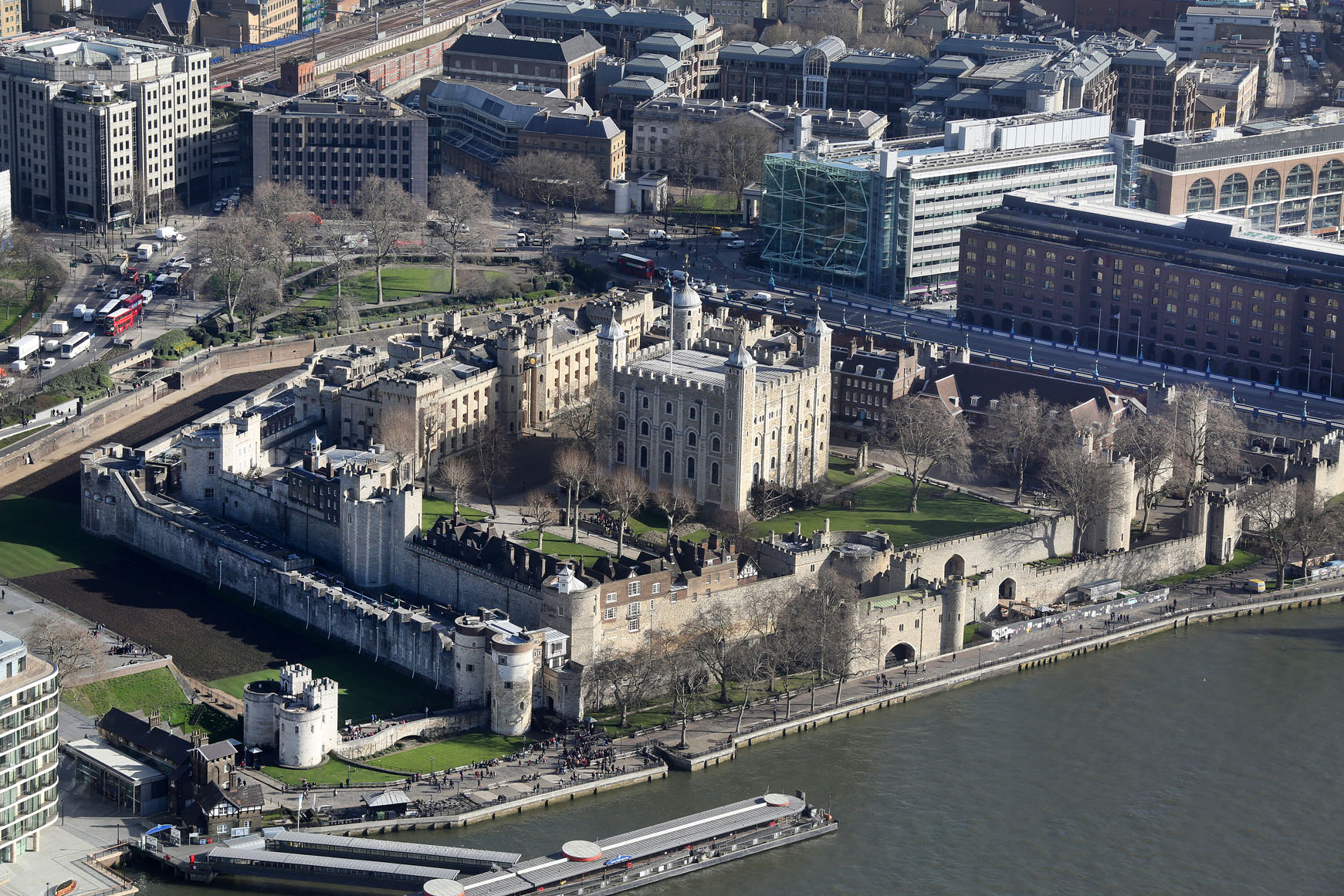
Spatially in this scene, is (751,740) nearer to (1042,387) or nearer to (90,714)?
(90,714)

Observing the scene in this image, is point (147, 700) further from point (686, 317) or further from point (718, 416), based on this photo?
point (686, 317)

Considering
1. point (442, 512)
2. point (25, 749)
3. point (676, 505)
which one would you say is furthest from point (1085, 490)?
point (25, 749)

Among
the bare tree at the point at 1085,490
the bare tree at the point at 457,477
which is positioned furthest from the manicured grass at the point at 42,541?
the bare tree at the point at 1085,490

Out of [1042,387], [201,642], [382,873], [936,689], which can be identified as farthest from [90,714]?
[1042,387]

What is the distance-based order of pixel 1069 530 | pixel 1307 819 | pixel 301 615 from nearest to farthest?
pixel 1307 819, pixel 301 615, pixel 1069 530

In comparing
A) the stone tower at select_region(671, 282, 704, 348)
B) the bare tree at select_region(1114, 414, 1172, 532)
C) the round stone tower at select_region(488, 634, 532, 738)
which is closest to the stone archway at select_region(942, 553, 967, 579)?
the bare tree at select_region(1114, 414, 1172, 532)

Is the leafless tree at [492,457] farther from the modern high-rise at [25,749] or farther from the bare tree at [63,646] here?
the modern high-rise at [25,749]
